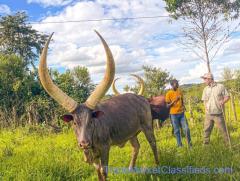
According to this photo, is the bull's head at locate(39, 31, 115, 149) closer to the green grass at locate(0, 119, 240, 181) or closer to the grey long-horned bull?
the grey long-horned bull

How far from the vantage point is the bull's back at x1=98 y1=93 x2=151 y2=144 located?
6179mm

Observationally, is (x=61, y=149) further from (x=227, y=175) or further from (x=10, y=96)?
(x=10, y=96)

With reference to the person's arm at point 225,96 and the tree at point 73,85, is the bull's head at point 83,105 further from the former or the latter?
the tree at point 73,85

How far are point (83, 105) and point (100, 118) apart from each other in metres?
0.59

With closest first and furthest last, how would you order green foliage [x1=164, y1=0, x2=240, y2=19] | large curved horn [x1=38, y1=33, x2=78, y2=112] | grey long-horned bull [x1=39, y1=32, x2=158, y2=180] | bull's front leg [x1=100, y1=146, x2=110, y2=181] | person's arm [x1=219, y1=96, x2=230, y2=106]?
grey long-horned bull [x1=39, y1=32, x2=158, y2=180] < large curved horn [x1=38, y1=33, x2=78, y2=112] < bull's front leg [x1=100, y1=146, x2=110, y2=181] < person's arm [x1=219, y1=96, x2=230, y2=106] < green foliage [x1=164, y1=0, x2=240, y2=19]

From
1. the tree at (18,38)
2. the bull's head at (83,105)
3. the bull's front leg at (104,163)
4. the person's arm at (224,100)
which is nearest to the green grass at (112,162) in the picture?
the bull's front leg at (104,163)

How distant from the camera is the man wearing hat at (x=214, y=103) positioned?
26.7 feet

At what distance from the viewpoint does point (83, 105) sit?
17.6 feet

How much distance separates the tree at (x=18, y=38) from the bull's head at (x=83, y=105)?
28.4 m

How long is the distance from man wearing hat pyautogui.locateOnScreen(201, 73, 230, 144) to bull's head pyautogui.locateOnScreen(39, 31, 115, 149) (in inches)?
138

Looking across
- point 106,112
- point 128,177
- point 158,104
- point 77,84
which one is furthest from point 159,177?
point 77,84

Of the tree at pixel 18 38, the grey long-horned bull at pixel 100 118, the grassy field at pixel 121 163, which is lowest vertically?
the grassy field at pixel 121 163

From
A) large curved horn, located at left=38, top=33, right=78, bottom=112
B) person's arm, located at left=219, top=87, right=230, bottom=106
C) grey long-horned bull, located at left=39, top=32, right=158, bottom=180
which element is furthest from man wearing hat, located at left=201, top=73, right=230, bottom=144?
large curved horn, located at left=38, top=33, right=78, bottom=112

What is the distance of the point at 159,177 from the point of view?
568 centimetres
